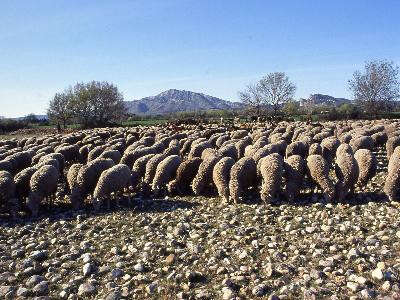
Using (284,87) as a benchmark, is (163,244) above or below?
below

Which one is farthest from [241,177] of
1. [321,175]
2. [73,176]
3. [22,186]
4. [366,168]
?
[22,186]

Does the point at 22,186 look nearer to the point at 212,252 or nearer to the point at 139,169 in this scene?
the point at 139,169

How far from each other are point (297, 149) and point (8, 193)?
1173 centimetres

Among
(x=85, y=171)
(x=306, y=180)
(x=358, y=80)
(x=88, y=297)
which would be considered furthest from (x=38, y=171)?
(x=358, y=80)

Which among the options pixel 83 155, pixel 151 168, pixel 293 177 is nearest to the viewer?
pixel 293 177

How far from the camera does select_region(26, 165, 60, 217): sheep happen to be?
1507cm

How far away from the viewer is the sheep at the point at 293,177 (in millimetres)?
14266

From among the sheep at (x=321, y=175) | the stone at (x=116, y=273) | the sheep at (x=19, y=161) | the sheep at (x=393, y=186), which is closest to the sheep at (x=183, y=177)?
the sheep at (x=321, y=175)

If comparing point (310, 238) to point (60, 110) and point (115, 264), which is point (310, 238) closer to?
point (115, 264)

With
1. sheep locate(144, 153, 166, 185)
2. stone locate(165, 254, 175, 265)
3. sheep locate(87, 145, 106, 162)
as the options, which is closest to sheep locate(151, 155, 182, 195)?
sheep locate(144, 153, 166, 185)

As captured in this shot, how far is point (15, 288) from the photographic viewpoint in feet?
30.2

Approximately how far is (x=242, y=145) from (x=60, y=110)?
6450 cm

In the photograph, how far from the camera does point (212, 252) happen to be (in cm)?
1037

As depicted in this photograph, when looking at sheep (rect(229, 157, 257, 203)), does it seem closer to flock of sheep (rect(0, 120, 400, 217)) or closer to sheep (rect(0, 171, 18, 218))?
flock of sheep (rect(0, 120, 400, 217))
